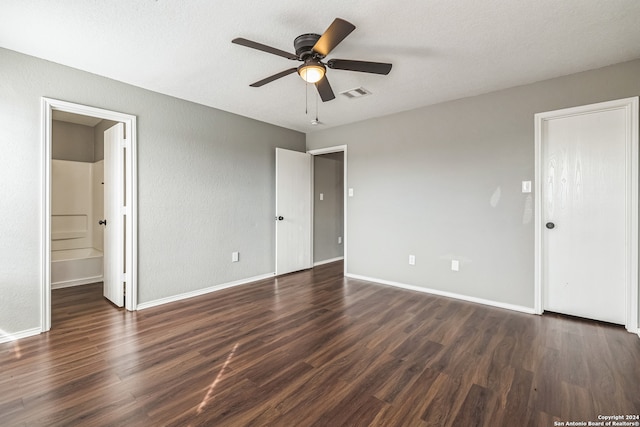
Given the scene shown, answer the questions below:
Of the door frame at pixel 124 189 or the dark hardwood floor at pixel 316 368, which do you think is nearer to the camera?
the dark hardwood floor at pixel 316 368

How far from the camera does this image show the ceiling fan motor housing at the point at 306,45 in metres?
2.08

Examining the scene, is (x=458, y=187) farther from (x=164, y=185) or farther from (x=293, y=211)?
Answer: (x=164, y=185)

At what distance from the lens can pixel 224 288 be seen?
3953 mm

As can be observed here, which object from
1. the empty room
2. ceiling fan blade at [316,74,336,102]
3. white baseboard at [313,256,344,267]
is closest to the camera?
the empty room

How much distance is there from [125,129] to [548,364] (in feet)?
14.5

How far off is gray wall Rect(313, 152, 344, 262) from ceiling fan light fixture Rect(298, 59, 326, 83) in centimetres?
323

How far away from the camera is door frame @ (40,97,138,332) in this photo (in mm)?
2584

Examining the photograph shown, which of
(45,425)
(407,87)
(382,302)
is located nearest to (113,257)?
(45,425)

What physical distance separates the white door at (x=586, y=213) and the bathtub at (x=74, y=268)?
5926mm

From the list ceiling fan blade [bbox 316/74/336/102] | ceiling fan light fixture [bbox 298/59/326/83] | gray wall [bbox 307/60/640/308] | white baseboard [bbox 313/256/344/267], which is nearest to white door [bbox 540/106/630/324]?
gray wall [bbox 307/60/640/308]

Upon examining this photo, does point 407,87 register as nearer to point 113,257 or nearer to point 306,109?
point 306,109

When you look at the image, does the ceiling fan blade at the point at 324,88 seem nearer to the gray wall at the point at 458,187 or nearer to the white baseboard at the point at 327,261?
the gray wall at the point at 458,187

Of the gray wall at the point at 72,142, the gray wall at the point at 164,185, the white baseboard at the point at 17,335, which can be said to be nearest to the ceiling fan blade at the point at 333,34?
the gray wall at the point at 164,185

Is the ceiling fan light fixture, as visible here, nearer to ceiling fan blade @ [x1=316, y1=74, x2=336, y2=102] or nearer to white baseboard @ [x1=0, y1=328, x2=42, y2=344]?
ceiling fan blade @ [x1=316, y1=74, x2=336, y2=102]
